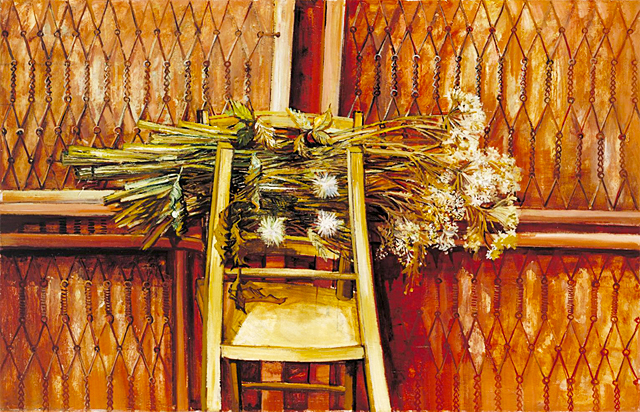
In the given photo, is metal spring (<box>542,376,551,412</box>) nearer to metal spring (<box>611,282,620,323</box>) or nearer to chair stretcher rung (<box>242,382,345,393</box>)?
metal spring (<box>611,282,620,323</box>)

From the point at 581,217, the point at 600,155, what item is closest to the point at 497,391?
the point at 581,217

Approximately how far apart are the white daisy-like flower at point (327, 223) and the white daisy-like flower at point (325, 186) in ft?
0.17

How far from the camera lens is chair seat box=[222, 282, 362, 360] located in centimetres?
110

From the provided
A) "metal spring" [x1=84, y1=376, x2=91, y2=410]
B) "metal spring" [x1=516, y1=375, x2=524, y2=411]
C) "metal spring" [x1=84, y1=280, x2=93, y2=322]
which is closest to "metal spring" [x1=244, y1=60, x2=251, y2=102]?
"metal spring" [x1=84, y1=280, x2=93, y2=322]

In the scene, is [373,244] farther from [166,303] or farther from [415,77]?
[166,303]

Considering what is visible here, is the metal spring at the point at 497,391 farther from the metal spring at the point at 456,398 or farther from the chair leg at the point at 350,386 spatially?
the chair leg at the point at 350,386

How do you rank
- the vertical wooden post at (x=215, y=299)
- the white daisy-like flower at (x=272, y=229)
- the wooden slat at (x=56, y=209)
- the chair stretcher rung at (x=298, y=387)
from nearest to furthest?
1. the vertical wooden post at (x=215, y=299)
2. the white daisy-like flower at (x=272, y=229)
3. the chair stretcher rung at (x=298, y=387)
4. the wooden slat at (x=56, y=209)

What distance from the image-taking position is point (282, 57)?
1.68 meters

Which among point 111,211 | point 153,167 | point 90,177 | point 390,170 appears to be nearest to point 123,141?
point 111,211

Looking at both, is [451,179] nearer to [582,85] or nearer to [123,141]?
[582,85]

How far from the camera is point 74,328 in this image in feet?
5.65

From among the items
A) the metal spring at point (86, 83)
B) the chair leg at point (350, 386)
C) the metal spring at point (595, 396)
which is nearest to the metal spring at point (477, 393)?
the metal spring at point (595, 396)

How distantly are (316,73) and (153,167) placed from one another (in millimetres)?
671

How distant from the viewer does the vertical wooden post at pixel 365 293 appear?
106 centimetres
